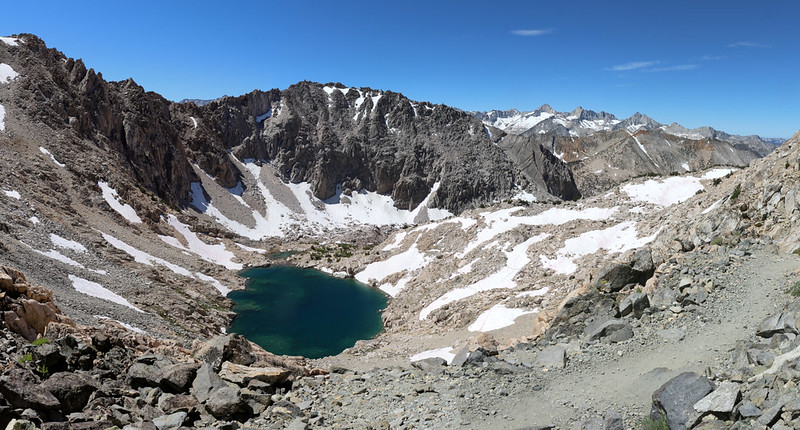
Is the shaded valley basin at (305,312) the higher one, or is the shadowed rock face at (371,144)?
the shadowed rock face at (371,144)

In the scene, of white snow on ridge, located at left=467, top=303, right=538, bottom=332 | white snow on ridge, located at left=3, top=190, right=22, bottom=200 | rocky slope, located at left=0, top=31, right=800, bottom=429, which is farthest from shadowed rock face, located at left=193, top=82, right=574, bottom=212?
white snow on ridge, located at left=467, top=303, right=538, bottom=332

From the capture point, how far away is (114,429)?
11.8 meters

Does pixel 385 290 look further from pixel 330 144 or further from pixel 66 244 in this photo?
pixel 330 144

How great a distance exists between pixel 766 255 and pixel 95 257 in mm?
59530

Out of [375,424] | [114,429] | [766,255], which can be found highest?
[766,255]

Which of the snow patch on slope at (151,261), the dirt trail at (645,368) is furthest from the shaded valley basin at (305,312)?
the dirt trail at (645,368)

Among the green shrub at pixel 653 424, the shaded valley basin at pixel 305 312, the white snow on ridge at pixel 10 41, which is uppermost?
the white snow on ridge at pixel 10 41

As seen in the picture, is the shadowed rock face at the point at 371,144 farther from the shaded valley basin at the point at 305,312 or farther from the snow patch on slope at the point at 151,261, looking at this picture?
the snow patch on slope at the point at 151,261

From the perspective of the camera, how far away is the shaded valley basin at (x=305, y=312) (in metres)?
50.5

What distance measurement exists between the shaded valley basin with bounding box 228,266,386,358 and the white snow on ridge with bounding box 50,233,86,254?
62.4 ft

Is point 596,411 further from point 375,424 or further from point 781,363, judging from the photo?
point 375,424

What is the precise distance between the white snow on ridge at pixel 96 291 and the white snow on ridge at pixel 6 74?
211 ft

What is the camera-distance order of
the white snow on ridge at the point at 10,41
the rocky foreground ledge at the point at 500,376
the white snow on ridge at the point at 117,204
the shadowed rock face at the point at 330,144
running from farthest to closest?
the shadowed rock face at the point at 330,144, the white snow on ridge at the point at 10,41, the white snow on ridge at the point at 117,204, the rocky foreground ledge at the point at 500,376

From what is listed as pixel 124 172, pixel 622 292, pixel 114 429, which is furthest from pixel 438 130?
pixel 114 429
